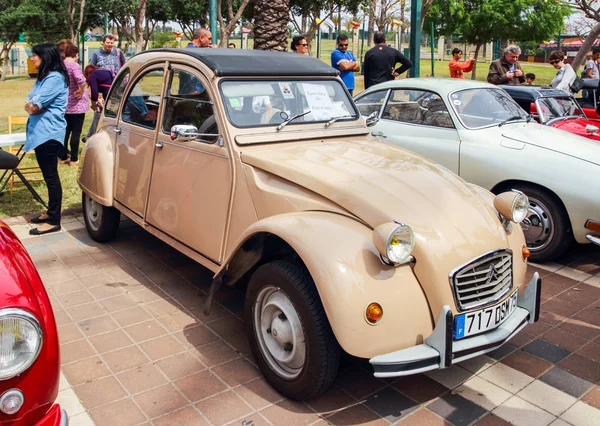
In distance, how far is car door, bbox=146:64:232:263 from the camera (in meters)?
4.22

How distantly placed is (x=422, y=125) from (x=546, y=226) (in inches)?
72.8

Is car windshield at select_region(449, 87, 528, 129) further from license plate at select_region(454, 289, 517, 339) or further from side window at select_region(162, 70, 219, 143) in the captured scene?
license plate at select_region(454, 289, 517, 339)

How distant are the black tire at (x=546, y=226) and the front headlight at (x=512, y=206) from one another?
78.5 inches

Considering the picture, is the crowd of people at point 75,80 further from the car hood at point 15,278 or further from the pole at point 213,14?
the car hood at point 15,278

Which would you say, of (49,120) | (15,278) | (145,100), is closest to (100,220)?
(49,120)

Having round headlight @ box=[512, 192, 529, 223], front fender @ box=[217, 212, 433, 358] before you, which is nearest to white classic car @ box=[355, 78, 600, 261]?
round headlight @ box=[512, 192, 529, 223]

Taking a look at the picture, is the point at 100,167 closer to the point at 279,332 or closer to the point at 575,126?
the point at 279,332

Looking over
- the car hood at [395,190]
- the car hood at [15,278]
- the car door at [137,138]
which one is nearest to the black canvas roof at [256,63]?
the car door at [137,138]

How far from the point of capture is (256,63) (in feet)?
15.1

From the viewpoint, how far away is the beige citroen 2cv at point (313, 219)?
122 inches

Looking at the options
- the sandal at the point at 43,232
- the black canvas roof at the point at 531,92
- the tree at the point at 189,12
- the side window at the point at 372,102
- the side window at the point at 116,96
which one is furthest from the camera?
the tree at the point at 189,12

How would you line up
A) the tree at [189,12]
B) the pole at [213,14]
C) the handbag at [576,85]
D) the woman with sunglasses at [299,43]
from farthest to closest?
the tree at [189,12] → the pole at [213,14] → the handbag at [576,85] → the woman with sunglasses at [299,43]

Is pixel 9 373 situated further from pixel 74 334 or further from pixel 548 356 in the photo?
pixel 548 356

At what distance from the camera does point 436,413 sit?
334 cm
